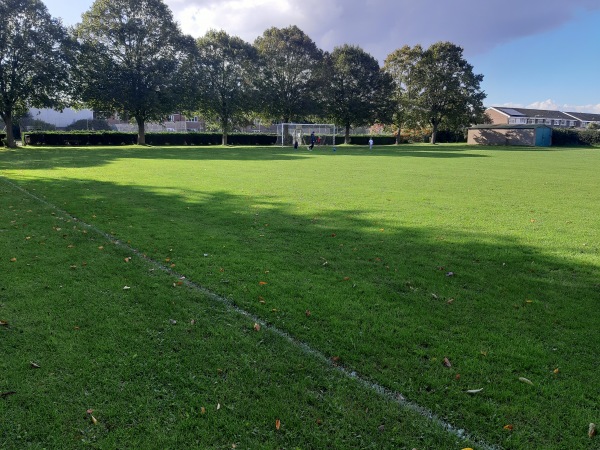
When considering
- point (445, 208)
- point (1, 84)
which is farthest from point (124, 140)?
point (445, 208)

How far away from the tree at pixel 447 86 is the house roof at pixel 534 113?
36.7 metres

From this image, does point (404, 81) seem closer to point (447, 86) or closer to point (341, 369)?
point (447, 86)

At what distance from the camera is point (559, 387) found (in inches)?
131

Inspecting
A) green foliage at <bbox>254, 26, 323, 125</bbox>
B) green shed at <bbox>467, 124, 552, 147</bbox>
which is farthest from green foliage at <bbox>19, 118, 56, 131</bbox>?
green shed at <bbox>467, 124, 552, 147</bbox>

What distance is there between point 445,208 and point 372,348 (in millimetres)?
7615

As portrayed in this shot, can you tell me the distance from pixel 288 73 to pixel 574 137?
4929 centimetres

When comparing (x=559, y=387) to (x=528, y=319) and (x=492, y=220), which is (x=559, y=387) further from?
(x=492, y=220)

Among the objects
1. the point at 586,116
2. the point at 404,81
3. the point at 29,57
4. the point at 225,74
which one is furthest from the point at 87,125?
the point at 586,116

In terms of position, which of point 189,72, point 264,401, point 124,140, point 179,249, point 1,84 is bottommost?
point 264,401

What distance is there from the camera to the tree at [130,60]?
1751 inches

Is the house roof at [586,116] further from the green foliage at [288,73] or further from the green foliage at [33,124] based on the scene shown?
the green foliage at [33,124]

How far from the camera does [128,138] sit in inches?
2031

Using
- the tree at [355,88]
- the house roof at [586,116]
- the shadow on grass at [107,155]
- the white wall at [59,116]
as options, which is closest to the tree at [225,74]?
the tree at [355,88]

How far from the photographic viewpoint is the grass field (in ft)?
9.56
